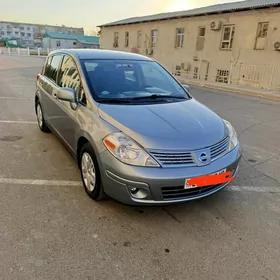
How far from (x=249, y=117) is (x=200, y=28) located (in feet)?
40.2

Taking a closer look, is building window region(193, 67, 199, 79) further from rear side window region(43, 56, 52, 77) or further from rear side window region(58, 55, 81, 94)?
rear side window region(58, 55, 81, 94)

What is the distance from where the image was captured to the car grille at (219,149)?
8.67ft

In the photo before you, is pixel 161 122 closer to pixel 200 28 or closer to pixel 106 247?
pixel 106 247

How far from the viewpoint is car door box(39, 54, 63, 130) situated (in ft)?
14.0

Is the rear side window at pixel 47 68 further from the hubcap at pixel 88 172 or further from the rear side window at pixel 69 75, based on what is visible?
the hubcap at pixel 88 172

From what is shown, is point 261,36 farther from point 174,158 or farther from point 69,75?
point 174,158

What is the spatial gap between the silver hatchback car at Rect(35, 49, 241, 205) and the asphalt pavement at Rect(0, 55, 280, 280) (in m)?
0.31

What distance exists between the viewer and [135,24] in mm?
23688

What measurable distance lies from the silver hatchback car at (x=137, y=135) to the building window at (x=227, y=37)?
45.5 ft

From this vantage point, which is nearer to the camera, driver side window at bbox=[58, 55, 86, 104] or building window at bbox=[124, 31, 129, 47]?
driver side window at bbox=[58, 55, 86, 104]

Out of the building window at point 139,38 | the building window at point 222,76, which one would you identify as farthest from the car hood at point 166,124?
the building window at point 139,38

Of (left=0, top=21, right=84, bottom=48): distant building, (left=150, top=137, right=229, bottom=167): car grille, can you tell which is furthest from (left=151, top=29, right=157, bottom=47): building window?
(left=0, top=21, right=84, bottom=48): distant building

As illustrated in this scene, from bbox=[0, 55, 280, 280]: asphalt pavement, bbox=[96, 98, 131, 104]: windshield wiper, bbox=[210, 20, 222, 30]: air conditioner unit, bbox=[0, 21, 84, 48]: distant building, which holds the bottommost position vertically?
bbox=[0, 55, 280, 280]: asphalt pavement

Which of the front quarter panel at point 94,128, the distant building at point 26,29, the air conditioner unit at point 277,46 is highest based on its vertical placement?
the distant building at point 26,29
